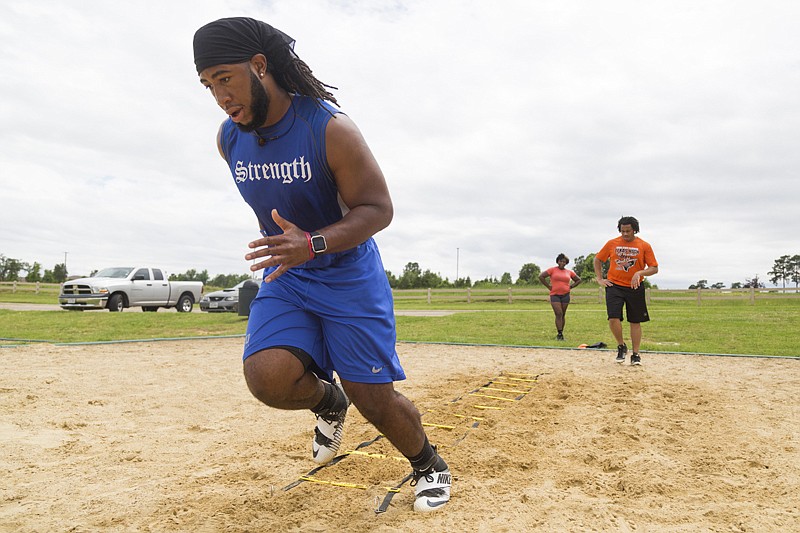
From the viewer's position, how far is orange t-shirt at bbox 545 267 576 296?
11.5 metres

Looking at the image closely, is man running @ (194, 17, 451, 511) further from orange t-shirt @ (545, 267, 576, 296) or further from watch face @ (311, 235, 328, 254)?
orange t-shirt @ (545, 267, 576, 296)

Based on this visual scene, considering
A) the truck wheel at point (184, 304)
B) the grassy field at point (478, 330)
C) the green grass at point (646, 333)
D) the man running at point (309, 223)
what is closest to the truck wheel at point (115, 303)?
the grassy field at point (478, 330)

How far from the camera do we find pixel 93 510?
2658 mm

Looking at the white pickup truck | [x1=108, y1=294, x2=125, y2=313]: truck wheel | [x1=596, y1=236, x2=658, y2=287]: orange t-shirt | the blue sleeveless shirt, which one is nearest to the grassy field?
the white pickup truck

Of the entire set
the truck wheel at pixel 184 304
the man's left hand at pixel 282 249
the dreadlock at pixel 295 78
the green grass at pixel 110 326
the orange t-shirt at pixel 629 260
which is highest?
the dreadlock at pixel 295 78

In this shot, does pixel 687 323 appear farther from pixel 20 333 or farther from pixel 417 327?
pixel 20 333

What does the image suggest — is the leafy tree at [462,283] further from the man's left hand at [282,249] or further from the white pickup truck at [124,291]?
the man's left hand at [282,249]

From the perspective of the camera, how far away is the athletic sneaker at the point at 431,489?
103 inches

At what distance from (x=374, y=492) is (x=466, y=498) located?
18.5 inches

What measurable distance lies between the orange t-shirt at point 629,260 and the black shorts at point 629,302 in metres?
0.10

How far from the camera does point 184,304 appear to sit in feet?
67.8

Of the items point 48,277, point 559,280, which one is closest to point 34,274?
point 48,277

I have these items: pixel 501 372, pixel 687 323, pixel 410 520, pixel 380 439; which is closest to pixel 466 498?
pixel 410 520

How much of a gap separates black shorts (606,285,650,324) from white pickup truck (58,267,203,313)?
15332 mm
